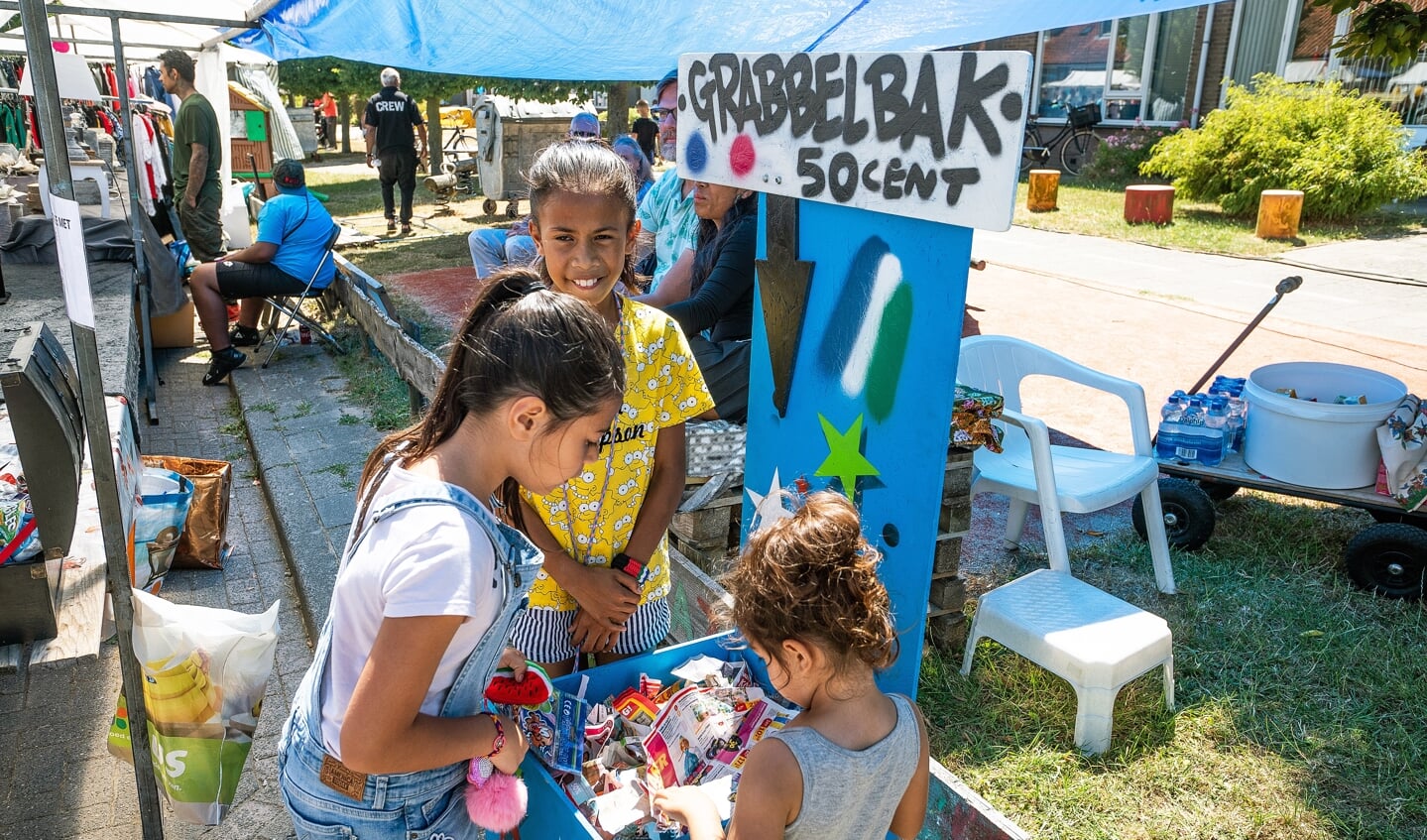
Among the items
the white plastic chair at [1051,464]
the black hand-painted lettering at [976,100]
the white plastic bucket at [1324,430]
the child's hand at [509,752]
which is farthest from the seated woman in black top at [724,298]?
the white plastic bucket at [1324,430]

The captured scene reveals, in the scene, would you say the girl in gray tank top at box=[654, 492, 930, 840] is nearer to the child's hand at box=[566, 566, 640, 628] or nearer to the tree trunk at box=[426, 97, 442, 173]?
the child's hand at box=[566, 566, 640, 628]

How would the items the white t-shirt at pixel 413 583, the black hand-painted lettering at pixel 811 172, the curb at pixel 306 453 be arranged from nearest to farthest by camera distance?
the white t-shirt at pixel 413 583, the black hand-painted lettering at pixel 811 172, the curb at pixel 306 453

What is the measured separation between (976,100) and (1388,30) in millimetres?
3190

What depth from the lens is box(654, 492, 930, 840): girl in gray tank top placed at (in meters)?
1.57

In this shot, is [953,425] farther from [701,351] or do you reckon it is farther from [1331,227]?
[1331,227]

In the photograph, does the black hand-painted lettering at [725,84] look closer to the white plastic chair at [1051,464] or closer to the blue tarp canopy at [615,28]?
the blue tarp canopy at [615,28]

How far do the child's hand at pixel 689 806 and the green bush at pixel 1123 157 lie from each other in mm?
17269

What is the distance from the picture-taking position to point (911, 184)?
2.18m

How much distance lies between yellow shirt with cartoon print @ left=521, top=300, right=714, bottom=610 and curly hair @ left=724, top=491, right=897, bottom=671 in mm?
686

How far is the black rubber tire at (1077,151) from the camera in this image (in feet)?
60.5

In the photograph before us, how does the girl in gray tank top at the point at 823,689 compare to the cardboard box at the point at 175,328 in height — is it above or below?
above

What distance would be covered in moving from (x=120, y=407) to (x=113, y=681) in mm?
995

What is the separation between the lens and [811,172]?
250 centimetres

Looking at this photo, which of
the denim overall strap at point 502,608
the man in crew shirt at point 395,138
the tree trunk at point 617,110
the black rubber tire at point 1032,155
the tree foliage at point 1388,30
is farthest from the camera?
the black rubber tire at point 1032,155
